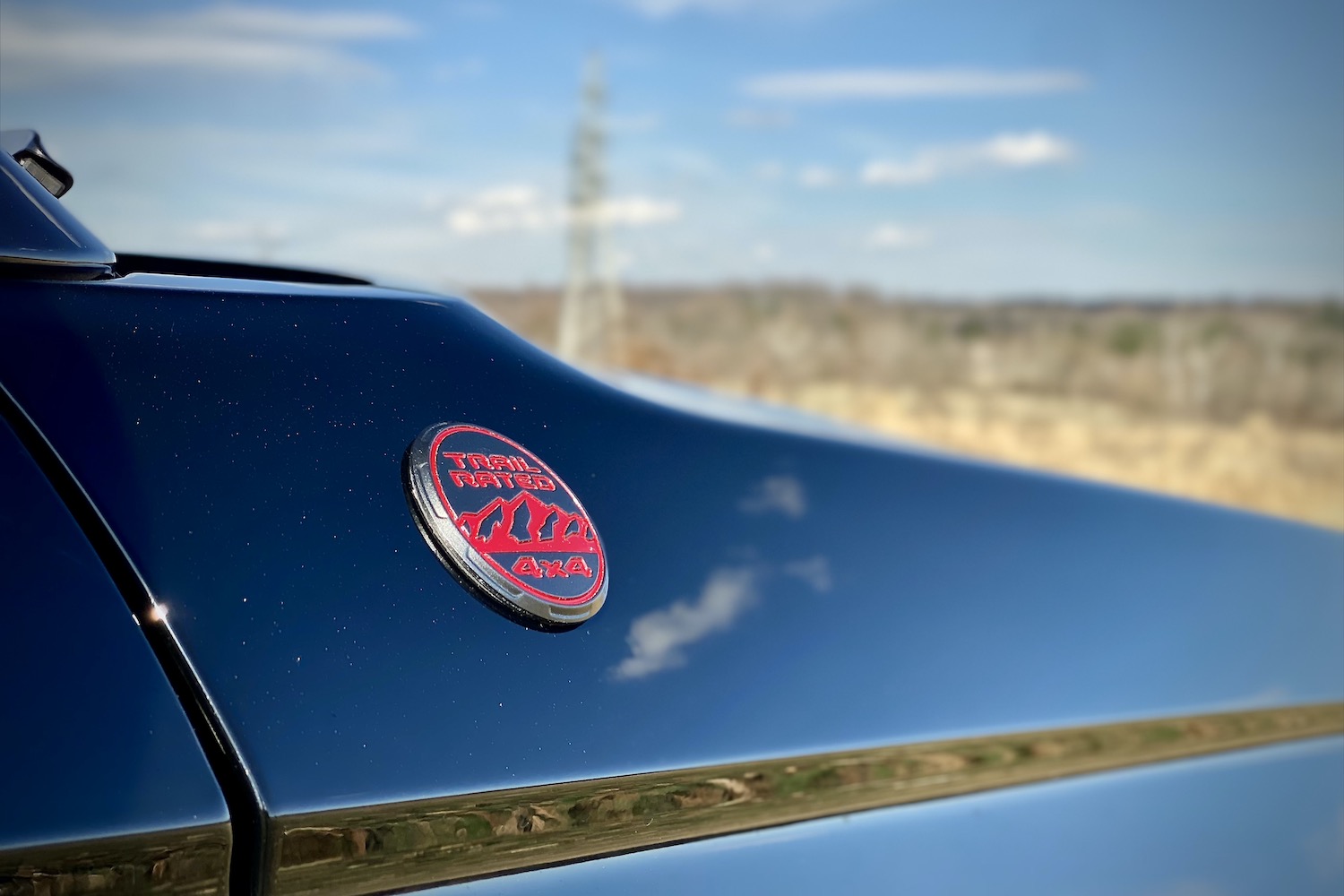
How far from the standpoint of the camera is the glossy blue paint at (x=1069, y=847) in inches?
35.5

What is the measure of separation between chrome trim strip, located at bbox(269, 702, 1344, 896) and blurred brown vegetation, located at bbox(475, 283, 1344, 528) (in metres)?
15.8

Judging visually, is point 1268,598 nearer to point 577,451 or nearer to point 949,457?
point 949,457

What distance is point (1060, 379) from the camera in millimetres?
25047

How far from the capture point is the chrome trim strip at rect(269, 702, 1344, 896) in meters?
0.76

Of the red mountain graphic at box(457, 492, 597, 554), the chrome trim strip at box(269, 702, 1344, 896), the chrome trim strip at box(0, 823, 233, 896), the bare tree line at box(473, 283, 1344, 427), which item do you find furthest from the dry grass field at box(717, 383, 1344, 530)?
the chrome trim strip at box(0, 823, 233, 896)

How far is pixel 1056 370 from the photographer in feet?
83.5

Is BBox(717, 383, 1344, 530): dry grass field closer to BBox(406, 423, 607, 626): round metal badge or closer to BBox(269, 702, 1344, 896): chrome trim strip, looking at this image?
BBox(269, 702, 1344, 896): chrome trim strip

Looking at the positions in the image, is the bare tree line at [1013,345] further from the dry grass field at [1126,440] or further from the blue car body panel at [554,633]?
the blue car body panel at [554,633]

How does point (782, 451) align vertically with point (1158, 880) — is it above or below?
above

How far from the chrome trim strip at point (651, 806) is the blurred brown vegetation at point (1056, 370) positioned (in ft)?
52.0

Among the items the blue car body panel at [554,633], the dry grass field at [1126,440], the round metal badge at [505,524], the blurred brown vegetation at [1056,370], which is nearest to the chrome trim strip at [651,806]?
the blue car body panel at [554,633]

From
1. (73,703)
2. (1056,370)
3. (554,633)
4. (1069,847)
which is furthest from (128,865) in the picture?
(1056,370)

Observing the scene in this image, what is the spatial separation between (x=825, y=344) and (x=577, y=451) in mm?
26814

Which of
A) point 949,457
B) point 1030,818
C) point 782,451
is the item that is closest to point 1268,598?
point 949,457
